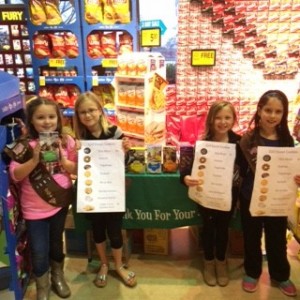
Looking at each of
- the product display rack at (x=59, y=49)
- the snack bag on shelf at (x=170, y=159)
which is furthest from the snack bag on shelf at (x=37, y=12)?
the snack bag on shelf at (x=170, y=159)

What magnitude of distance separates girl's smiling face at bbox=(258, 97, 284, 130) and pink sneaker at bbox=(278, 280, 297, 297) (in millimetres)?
1058

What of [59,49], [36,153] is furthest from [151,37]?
[36,153]

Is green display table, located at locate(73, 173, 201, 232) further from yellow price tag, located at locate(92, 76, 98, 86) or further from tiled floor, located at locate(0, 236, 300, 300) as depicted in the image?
yellow price tag, located at locate(92, 76, 98, 86)

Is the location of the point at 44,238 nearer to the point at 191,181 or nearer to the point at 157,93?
the point at 191,181

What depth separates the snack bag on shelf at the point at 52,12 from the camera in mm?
3680

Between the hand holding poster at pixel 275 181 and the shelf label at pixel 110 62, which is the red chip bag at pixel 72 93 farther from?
the hand holding poster at pixel 275 181

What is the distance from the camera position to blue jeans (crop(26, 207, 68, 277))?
2.15 m

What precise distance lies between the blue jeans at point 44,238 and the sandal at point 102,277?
0.36 m

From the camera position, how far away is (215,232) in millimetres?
2428

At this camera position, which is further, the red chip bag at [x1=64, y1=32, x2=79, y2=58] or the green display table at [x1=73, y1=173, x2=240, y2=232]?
the red chip bag at [x1=64, y1=32, x2=79, y2=58]

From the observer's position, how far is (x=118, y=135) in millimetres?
2271

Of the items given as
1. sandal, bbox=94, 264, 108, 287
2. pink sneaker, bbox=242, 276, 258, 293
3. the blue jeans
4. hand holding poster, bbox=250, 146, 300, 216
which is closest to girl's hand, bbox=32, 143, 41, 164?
the blue jeans

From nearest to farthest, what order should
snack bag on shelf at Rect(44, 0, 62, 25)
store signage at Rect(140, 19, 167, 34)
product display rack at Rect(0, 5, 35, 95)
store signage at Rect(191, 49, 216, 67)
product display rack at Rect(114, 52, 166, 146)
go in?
product display rack at Rect(114, 52, 166, 146)
store signage at Rect(140, 19, 167, 34)
store signage at Rect(191, 49, 216, 67)
snack bag on shelf at Rect(44, 0, 62, 25)
product display rack at Rect(0, 5, 35, 95)

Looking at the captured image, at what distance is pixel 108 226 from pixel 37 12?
8.27 ft
